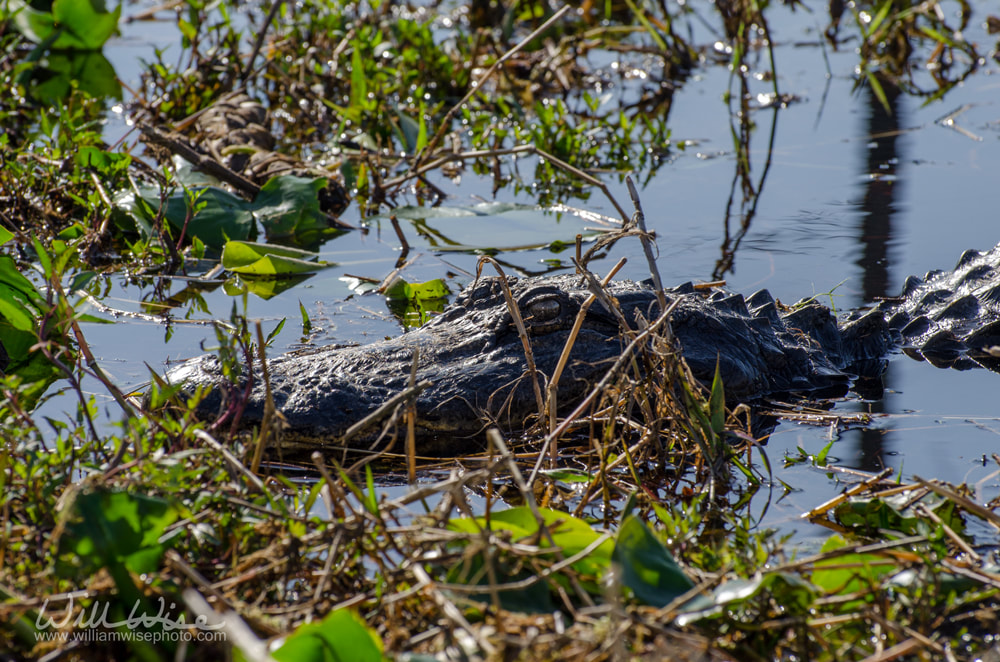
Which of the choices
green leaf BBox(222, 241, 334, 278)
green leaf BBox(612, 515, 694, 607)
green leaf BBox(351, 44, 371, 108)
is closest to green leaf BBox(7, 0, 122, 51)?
green leaf BBox(351, 44, 371, 108)

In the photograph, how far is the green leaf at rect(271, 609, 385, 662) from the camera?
1.58m

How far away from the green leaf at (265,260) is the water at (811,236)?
0.34ft

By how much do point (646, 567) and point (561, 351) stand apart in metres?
1.31

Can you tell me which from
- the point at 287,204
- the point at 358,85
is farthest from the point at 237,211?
the point at 358,85

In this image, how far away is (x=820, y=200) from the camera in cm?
557

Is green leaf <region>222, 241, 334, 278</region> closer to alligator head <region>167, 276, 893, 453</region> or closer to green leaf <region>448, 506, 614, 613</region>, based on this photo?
alligator head <region>167, 276, 893, 453</region>

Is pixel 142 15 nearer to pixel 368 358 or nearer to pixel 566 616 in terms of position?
pixel 368 358

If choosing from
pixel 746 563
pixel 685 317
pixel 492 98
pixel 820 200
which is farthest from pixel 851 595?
pixel 492 98

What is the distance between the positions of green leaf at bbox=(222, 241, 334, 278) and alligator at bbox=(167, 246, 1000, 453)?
0.97m

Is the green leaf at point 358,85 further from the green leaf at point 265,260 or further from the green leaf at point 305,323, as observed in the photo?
the green leaf at point 305,323

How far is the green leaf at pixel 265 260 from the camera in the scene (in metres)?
4.38

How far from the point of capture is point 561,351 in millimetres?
3109

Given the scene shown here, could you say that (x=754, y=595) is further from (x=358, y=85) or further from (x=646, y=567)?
(x=358, y=85)

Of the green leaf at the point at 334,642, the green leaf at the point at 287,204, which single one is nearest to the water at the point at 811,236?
the green leaf at the point at 287,204
